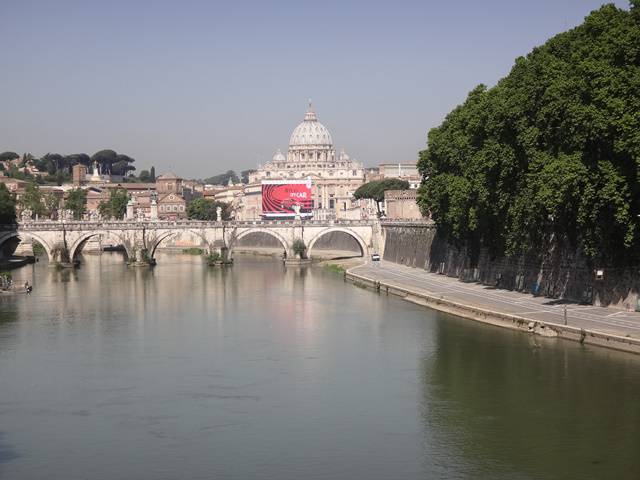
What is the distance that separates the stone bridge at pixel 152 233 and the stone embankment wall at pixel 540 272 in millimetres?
16110

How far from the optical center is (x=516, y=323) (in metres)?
41.8

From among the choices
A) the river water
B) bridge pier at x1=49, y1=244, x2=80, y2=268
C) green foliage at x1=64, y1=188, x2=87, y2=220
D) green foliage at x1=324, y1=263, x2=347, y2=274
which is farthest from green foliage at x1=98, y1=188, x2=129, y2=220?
the river water

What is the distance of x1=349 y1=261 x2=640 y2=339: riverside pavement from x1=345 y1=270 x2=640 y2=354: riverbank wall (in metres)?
0.30

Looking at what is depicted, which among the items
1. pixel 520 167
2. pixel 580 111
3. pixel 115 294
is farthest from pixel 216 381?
pixel 115 294

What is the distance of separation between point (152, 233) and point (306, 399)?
5790cm

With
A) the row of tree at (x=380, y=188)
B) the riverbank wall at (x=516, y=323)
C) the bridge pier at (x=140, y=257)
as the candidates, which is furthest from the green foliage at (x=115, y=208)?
the riverbank wall at (x=516, y=323)

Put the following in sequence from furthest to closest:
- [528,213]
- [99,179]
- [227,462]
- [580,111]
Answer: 1. [99,179]
2. [528,213]
3. [580,111]
4. [227,462]

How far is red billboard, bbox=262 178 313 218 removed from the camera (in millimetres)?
120562

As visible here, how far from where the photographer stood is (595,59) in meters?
A: 39.9

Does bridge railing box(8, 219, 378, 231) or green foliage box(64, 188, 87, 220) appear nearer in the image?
bridge railing box(8, 219, 378, 231)

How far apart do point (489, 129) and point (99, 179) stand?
156m

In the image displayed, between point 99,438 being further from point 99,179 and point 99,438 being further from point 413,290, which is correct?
point 99,179

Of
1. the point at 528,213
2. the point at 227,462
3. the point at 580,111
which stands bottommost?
the point at 227,462

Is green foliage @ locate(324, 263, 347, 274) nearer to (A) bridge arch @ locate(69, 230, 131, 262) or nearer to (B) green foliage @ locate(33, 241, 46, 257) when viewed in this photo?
(A) bridge arch @ locate(69, 230, 131, 262)
